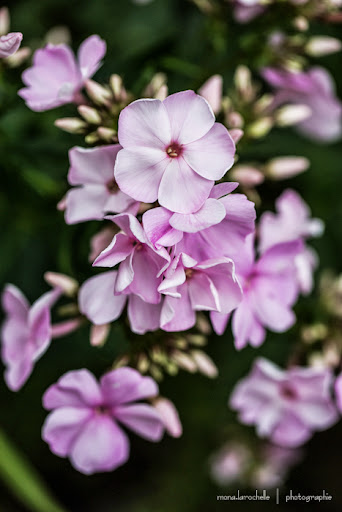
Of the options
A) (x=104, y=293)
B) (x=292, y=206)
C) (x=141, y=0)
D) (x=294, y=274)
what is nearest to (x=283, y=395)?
(x=294, y=274)

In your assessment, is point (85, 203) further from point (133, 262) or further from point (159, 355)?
point (159, 355)

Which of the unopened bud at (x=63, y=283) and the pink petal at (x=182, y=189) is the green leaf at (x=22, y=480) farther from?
the pink petal at (x=182, y=189)

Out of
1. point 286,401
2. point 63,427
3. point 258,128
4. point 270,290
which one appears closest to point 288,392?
point 286,401

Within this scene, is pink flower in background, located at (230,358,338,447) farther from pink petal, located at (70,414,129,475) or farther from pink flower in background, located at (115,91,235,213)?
pink flower in background, located at (115,91,235,213)

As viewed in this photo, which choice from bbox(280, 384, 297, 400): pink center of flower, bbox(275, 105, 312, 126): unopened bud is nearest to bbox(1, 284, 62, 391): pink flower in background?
bbox(280, 384, 297, 400): pink center of flower

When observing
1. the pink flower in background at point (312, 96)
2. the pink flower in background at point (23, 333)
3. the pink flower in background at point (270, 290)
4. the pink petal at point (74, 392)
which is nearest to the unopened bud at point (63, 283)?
the pink flower in background at point (23, 333)

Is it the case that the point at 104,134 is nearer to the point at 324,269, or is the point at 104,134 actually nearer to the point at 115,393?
the point at 115,393
